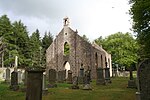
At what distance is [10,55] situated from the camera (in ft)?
164

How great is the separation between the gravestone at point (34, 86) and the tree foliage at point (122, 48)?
46.3 m

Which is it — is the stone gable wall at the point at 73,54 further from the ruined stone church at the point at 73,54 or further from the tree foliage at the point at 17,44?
the tree foliage at the point at 17,44

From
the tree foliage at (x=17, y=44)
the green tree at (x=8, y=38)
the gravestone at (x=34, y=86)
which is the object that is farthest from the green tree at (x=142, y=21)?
the green tree at (x=8, y=38)

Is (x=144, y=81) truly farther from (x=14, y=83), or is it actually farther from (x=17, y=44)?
(x=17, y=44)

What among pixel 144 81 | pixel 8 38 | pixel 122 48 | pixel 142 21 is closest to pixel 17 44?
pixel 8 38

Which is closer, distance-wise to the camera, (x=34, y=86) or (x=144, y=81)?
(x=34, y=86)

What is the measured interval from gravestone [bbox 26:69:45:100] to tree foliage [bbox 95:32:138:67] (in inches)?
1822

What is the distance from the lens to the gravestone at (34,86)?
7367mm

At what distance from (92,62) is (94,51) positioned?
6.27ft

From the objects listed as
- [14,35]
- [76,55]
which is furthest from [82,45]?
[14,35]

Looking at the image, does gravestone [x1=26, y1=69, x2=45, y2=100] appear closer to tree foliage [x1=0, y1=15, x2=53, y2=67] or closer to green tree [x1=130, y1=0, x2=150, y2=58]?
green tree [x1=130, y1=0, x2=150, y2=58]

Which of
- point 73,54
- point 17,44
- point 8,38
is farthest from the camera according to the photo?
point 17,44

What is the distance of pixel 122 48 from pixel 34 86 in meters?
50.1

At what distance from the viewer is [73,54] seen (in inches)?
1415
